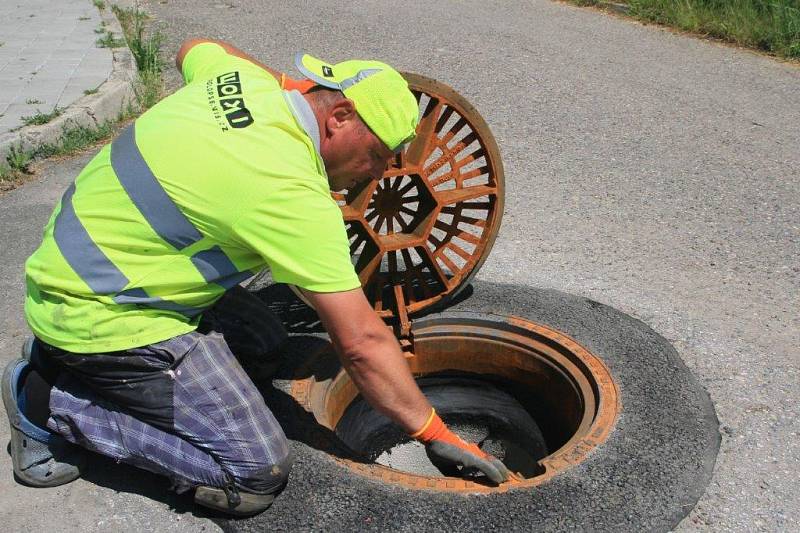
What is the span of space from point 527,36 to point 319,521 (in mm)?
6307

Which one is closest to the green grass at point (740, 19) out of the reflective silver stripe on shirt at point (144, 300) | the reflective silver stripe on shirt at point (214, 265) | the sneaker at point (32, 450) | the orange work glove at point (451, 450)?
the orange work glove at point (451, 450)

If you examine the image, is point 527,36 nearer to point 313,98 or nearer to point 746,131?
point 746,131

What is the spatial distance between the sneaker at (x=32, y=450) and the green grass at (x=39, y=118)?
9.88 ft

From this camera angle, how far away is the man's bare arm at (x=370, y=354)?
2.17m

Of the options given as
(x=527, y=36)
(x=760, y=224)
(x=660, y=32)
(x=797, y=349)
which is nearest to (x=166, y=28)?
(x=527, y=36)

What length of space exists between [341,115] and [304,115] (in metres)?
0.10

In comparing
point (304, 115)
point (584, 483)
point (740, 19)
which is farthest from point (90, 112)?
point (740, 19)

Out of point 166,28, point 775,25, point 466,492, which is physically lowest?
point 166,28

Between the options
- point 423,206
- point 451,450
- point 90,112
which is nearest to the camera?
point 451,450

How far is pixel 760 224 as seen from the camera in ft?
13.9

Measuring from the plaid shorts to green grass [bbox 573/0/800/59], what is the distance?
6.25 metres

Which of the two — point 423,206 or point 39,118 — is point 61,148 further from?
point 423,206

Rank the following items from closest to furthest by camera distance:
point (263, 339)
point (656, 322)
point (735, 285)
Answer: point (263, 339) < point (656, 322) < point (735, 285)

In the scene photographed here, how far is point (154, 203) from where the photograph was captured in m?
2.26
